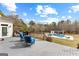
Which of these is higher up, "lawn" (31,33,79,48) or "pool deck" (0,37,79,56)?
"lawn" (31,33,79,48)

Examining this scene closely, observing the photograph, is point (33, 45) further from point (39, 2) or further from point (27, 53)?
point (39, 2)

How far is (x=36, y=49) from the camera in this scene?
222cm

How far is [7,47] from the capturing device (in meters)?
2.22

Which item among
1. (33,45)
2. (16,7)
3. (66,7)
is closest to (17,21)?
(16,7)

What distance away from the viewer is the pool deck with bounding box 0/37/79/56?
2.19 meters

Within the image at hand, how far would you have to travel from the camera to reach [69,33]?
2.21 meters

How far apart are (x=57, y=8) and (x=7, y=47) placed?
22.6 inches

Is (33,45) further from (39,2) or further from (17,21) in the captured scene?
(39,2)

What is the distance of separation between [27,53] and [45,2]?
0.49 m

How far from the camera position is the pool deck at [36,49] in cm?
219

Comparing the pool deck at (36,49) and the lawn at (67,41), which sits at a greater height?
the lawn at (67,41)

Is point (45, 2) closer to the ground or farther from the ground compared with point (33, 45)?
farther from the ground

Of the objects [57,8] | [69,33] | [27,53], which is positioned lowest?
[27,53]

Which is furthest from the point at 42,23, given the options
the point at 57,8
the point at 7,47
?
the point at 7,47
